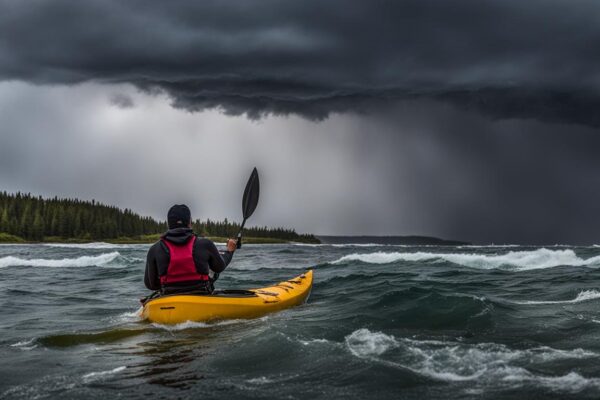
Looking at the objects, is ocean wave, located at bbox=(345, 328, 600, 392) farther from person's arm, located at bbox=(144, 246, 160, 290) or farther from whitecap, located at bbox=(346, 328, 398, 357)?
person's arm, located at bbox=(144, 246, 160, 290)

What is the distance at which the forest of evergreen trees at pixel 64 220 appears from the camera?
395 ft

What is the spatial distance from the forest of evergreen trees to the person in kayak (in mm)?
120795

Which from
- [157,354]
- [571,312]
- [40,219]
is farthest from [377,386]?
[40,219]

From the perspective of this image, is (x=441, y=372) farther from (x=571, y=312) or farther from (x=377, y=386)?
(x=571, y=312)

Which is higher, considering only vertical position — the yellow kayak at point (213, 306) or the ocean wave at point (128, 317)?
the yellow kayak at point (213, 306)

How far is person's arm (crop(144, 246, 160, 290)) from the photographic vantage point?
1088 cm

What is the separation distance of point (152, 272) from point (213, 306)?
4.51ft

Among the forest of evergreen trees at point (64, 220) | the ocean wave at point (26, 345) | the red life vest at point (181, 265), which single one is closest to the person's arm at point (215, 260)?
the red life vest at point (181, 265)

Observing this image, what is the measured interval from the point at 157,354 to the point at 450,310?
6.09m

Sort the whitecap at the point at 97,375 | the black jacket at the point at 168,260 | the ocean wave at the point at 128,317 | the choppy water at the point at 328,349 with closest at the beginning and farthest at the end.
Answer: the choppy water at the point at 328,349
the whitecap at the point at 97,375
the black jacket at the point at 168,260
the ocean wave at the point at 128,317

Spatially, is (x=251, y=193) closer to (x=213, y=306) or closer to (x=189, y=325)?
(x=213, y=306)

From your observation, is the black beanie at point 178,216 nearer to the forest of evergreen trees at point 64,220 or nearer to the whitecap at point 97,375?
the whitecap at point 97,375

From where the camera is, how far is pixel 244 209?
1717 centimetres

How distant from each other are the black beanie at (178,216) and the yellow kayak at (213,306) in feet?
4.62
